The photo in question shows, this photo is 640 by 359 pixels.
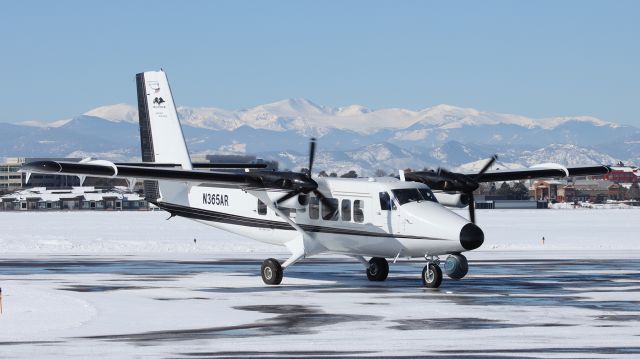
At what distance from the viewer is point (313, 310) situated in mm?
22797

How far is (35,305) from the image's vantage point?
2378cm

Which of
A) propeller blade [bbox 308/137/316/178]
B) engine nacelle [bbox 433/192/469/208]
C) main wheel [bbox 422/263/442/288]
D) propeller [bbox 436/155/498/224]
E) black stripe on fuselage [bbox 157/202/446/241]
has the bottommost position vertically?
main wheel [bbox 422/263/442/288]

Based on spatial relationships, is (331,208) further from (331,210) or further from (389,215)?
(389,215)

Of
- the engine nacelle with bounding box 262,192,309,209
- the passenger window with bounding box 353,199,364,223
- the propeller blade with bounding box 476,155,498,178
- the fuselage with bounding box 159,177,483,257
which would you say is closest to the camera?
the fuselage with bounding box 159,177,483,257

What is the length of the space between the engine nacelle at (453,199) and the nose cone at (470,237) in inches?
158

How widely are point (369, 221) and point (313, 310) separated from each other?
Answer: 6764mm

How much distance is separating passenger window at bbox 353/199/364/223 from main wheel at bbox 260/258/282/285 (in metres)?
2.56

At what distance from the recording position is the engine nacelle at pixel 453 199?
31.1 meters

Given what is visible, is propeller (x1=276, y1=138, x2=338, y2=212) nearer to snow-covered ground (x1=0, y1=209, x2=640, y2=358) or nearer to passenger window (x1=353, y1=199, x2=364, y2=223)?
passenger window (x1=353, y1=199, x2=364, y2=223)

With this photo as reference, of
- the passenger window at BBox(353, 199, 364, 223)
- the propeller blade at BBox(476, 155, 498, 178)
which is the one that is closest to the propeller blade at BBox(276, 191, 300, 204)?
the passenger window at BBox(353, 199, 364, 223)

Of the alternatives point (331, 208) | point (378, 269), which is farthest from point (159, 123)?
point (378, 269)

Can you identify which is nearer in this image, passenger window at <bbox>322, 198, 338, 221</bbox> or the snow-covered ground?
the snow-covered ground

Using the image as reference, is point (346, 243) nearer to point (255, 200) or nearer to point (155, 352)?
point (255, 200)

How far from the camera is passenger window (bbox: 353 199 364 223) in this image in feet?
96.2
